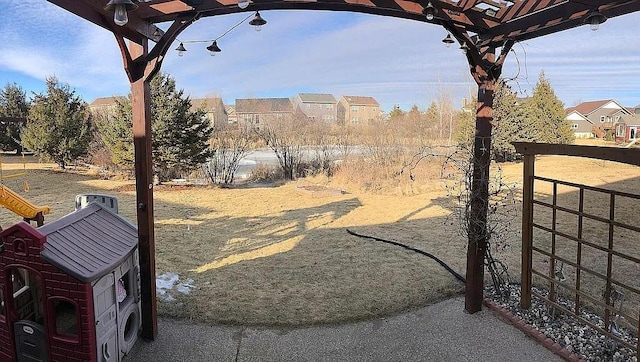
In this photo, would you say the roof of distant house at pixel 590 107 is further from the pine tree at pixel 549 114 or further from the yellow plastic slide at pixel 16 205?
the yellow plastic slide at pixel 16 205

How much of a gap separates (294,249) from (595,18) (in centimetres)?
416

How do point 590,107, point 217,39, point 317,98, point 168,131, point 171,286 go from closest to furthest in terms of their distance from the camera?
point 217,39
point 171,286
point 168,131
point 317,98
point 590,107

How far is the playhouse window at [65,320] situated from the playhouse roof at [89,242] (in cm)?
27

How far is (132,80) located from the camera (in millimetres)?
2699

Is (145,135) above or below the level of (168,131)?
below

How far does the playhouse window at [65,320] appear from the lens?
231 cm

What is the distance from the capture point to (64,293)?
223 cm

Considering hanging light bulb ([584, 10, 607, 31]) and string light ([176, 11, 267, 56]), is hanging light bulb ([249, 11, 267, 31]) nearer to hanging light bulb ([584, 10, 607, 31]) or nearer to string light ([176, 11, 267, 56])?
string light ([176, 11, 267, 56])

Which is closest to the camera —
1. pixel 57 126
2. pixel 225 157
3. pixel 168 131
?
pixel 168 131

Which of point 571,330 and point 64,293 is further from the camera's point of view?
point 571,330

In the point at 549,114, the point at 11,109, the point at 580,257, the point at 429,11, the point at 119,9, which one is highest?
the point at 11,109

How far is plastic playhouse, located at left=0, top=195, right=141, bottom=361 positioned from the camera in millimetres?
2227

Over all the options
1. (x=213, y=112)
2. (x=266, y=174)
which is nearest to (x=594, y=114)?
(x=266, y=174)

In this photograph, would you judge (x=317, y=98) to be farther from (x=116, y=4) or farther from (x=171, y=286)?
(x=116, y=4)
